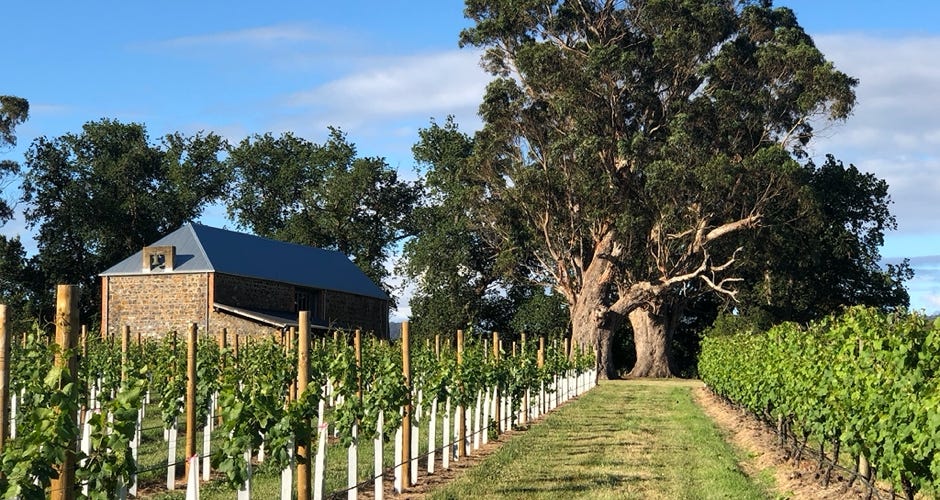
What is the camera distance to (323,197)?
204ft

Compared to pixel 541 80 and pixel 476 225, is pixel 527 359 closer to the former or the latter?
pixel 541 80

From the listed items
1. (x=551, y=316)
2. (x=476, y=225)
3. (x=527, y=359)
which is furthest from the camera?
(x=551, y=316)

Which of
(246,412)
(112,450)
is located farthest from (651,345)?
(112,450)

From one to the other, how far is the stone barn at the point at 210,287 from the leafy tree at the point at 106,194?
10.0 meters

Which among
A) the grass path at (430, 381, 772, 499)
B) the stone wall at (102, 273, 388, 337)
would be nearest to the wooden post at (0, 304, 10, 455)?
the grass path at (430, 381, 772, 499)

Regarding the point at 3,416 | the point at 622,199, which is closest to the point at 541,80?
the point at 622,199

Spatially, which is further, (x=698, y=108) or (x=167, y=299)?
(x=167, y=299)

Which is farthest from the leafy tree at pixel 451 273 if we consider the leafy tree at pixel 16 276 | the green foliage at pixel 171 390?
the green foliage at pixel 171 390

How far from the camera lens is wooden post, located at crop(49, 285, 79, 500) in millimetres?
6336

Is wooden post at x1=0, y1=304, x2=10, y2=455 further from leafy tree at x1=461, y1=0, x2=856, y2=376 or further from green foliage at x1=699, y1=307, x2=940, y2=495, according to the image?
leafy tree at x1=461, y1=0, x2=856, y2=376

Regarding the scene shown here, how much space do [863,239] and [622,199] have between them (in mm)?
14265

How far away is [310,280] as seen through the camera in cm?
4938

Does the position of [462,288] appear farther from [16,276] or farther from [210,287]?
[16,276]

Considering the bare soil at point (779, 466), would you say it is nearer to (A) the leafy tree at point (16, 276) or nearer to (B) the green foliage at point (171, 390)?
(B) the green foliage at point (171, 390)
